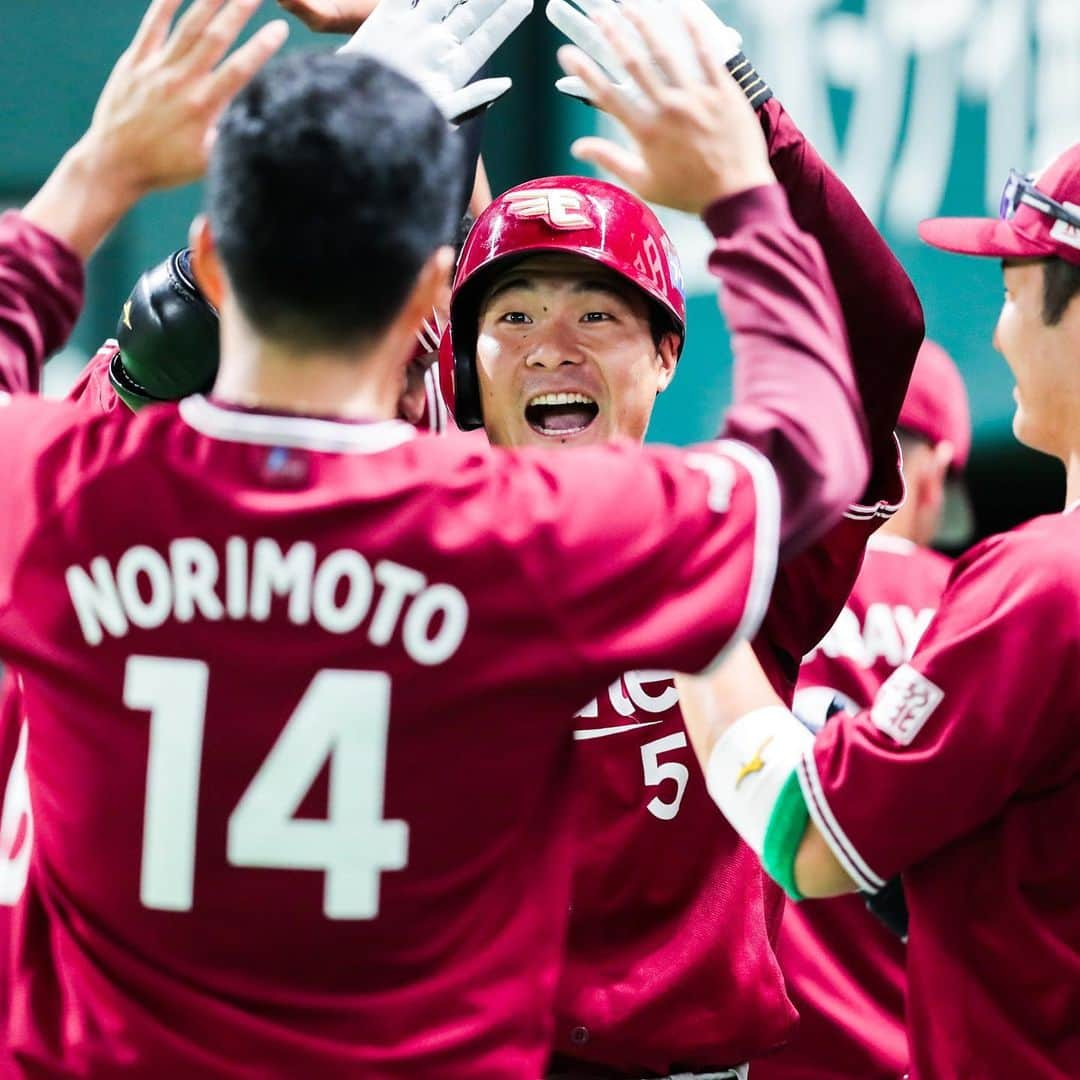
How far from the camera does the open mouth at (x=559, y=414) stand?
8.91 feet

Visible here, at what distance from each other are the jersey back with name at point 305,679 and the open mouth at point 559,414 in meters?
1.01

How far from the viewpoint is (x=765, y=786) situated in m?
2.12

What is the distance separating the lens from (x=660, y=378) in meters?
2.78

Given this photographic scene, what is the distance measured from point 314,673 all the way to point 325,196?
0.42 m

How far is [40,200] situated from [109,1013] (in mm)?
788

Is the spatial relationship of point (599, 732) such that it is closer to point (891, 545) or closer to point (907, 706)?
point (907, 706)

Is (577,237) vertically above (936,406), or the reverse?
(577,237)

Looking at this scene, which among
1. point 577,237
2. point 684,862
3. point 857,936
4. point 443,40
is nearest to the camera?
point 443,40

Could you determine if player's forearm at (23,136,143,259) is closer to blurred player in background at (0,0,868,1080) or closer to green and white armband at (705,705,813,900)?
blurred player in background at (0,0,868,1080)

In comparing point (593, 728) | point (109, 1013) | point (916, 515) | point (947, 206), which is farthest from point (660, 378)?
point (947, 206)

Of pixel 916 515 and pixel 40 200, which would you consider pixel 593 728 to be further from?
pixel 916 515

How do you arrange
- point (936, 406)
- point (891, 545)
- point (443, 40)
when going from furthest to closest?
1. point (936, 406)
2. point (891, 545)
3. point (443, 40)

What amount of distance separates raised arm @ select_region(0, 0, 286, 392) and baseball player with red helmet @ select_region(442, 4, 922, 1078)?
70 cm

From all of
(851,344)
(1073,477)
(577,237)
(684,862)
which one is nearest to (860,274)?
(851,344)
